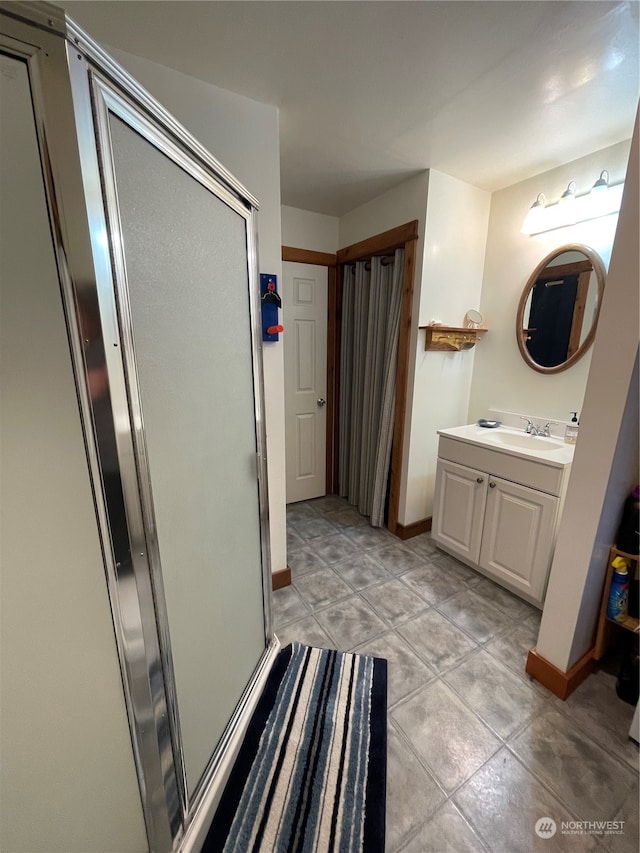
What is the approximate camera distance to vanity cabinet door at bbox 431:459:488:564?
1981 mm

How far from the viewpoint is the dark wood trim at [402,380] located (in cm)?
208

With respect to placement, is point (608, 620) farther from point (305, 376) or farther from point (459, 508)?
point (305, 376)

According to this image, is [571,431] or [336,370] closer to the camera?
[571,431]

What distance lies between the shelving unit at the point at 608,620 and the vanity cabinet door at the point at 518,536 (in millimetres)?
325

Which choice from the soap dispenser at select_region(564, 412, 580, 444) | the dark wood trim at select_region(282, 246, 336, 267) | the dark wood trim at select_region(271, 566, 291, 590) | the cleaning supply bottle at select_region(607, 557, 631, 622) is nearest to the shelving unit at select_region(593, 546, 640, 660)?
the cleaning supply bottle at select_region(607, 557, 631, 622)

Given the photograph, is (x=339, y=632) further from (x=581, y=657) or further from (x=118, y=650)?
(x=118, y=650)

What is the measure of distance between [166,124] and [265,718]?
1.89m

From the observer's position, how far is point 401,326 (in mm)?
2209

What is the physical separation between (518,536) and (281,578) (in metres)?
1.37

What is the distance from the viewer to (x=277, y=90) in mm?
1318

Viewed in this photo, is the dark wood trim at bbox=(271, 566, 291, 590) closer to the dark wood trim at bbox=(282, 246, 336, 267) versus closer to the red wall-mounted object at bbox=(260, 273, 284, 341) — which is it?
the red wall-mounted object at bbox=(260, 273, 284, 341)

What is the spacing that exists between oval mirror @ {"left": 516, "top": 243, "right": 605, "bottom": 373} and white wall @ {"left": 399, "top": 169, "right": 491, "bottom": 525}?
1.22 feet

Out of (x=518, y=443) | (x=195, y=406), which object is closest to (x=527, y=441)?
(x=518, y=443)

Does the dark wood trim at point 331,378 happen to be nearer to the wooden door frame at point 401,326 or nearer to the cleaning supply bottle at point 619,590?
the wooden door frame at point 401,326
